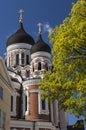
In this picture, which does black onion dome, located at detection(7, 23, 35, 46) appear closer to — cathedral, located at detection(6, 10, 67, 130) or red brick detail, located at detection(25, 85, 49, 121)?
cathedral, located at detection(6, 10, 67, 130)

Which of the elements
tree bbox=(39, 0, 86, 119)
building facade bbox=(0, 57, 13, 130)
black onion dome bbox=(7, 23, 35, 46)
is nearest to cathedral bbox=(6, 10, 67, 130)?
black onion dome bbox=(7, 23, 35, 46)

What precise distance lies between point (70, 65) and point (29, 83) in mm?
30430

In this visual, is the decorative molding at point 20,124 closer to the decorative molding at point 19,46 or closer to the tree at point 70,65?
the decorative molding at point 19,46

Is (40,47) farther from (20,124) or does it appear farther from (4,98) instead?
(4,98)

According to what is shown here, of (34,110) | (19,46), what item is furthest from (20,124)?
(19,46)

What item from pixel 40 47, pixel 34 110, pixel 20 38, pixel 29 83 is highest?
pixel 20 38

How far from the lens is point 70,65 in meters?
18.8

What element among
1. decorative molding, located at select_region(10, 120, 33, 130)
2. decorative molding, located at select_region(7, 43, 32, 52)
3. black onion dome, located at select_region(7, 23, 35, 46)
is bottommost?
decorative molding, located at select_region(10, 120, 33, 130)

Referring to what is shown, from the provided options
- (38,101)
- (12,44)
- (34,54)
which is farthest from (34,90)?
(12,44)

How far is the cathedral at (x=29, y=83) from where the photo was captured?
46.4m

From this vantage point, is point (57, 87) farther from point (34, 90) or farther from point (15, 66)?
point (15, 66)

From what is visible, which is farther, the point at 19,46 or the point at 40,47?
the point at 19,46

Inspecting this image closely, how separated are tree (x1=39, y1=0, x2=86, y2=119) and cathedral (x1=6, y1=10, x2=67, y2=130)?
26.1 metres

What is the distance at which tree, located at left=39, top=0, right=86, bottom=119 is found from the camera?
18.4m
